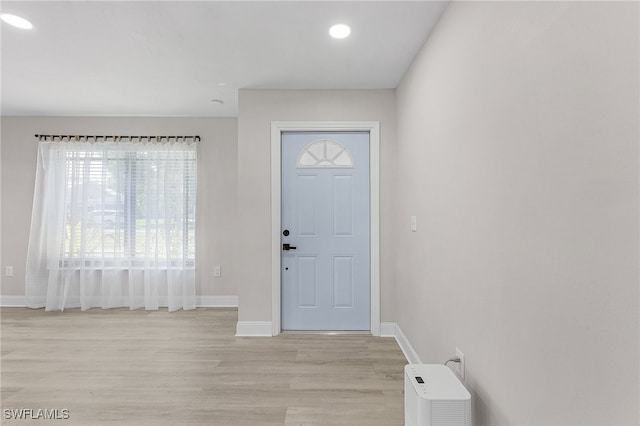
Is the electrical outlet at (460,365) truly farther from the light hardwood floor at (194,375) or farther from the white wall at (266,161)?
the white wall at (266,161)

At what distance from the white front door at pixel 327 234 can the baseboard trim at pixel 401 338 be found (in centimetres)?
18

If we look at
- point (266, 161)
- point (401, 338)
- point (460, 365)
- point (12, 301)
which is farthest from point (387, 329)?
point (12, 301)

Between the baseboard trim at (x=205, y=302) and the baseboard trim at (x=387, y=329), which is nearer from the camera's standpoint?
the baseboard trim at (x=387, y=329)

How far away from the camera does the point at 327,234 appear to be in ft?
11.2

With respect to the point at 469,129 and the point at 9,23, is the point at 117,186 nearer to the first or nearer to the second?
the point at 9,23

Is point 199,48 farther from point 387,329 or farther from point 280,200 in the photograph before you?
point 387,329

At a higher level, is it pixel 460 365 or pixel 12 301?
pixel 460 365

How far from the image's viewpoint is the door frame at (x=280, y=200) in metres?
3.30

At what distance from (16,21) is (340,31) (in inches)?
84.9

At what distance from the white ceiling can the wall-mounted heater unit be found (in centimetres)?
211

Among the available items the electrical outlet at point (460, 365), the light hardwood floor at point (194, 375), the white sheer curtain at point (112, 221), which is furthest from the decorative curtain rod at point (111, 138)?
the electrical outlet at point (460, 365)

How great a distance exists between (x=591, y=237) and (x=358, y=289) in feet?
8.53

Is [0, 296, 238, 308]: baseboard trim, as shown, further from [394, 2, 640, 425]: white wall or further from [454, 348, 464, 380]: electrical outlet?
[454, 348, 464, 380]: electrical outlet

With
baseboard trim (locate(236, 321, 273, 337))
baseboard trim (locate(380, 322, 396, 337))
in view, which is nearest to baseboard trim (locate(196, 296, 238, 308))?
baseboard trim (locate(236, 321, 273, 337))
